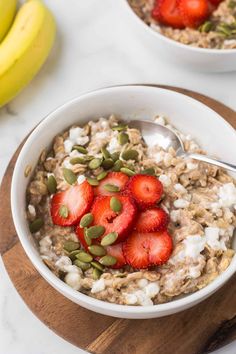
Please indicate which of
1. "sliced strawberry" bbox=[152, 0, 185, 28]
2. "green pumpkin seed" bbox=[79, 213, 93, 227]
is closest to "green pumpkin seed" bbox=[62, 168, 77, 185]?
"green pumpkin seed" bbox=[79, 213, 93, 227]

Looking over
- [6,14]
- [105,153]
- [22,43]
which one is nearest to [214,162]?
[105,153]

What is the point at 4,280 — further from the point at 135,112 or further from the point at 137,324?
the point at 135,112

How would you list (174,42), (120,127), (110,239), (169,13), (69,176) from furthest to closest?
(169,13) < (174,42) < (120,127) < (69,176) < (110,239)

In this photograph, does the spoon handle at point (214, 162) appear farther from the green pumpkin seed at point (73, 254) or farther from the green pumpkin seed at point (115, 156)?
the green pumpkin seed at point (73, 254)

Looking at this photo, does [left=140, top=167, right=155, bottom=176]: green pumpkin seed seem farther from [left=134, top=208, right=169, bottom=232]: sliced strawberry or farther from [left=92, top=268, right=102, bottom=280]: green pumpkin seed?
[left=92, top=268, right=102, bottom=280]: green pumpkin seed

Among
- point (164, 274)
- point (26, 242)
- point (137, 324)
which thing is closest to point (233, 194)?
point (164, 274)

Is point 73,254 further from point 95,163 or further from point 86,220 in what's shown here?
point 95,163
